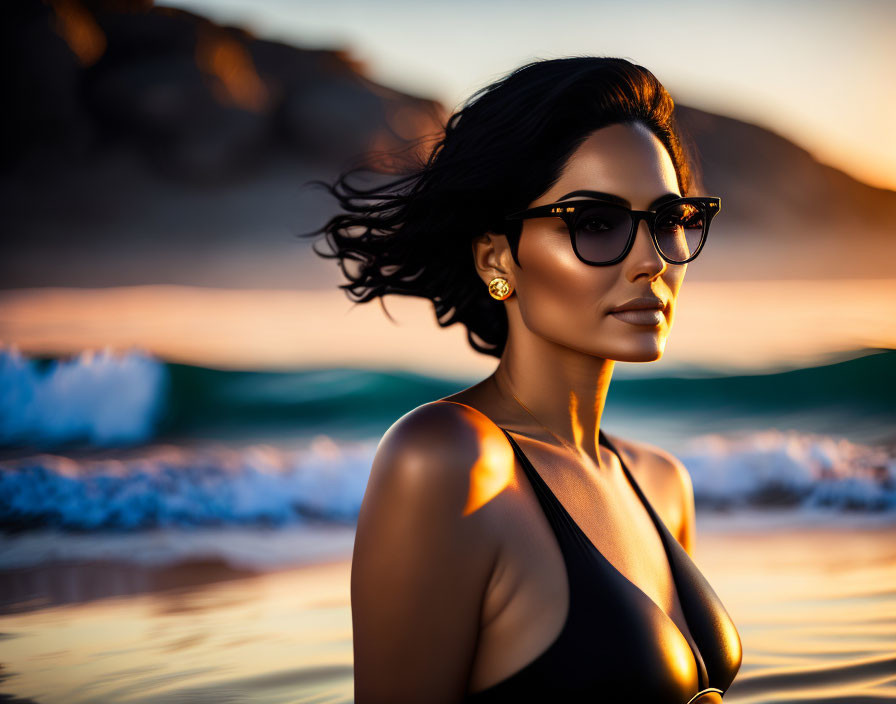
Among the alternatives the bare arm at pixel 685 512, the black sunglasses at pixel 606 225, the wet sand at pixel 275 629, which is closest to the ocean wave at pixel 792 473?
the wet sand at pixel 275 629

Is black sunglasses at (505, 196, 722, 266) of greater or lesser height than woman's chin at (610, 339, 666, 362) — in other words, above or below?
above

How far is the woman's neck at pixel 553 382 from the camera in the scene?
1763mm

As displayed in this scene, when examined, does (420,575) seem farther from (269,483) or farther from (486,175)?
(269,483)

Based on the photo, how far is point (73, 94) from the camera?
8.45 meters

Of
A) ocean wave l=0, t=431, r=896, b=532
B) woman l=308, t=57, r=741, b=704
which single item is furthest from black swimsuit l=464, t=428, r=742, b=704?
ocean wave l=0, t=431, r=896, b=532

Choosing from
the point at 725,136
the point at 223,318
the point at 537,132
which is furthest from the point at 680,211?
the point at 725,136

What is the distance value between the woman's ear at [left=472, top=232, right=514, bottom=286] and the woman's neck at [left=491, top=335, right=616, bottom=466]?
0.47 feet

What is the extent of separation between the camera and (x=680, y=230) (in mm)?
1687

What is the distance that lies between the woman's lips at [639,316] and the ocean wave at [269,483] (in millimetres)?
4608

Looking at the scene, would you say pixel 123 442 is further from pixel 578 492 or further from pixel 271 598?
pixel 578 492

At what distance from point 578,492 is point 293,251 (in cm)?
724

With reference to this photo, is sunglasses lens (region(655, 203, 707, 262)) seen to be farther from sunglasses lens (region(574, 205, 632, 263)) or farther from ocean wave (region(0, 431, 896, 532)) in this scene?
ocean wave (region(0, 431, 896, 532))

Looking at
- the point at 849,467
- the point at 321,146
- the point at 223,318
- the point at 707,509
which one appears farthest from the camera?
the point at 321,146

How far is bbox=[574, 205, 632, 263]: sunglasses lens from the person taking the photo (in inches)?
62.7
